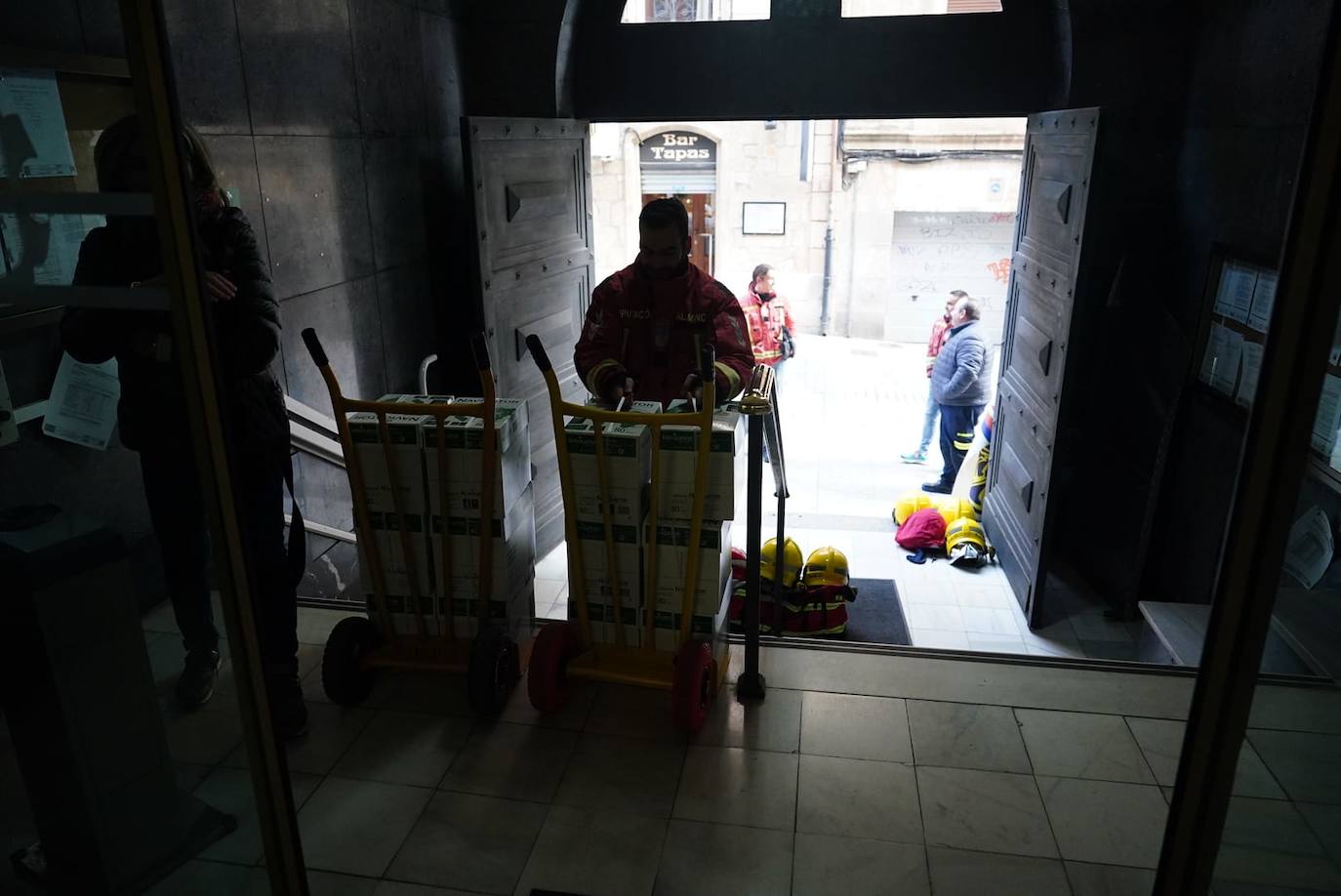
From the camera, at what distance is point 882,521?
5668 millimetres

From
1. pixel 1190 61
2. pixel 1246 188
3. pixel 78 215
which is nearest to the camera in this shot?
pixel 78 215

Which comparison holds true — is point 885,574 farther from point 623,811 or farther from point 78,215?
point 78,215

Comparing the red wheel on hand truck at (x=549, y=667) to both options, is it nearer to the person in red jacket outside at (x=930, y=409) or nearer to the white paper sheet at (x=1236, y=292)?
the white paper sheet at (x=1236, y=292)

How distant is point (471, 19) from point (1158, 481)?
3865 millimetres

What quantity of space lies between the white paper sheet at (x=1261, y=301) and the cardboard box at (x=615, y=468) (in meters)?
2.40

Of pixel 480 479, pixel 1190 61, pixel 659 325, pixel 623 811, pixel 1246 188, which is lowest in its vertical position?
pixel 623 811

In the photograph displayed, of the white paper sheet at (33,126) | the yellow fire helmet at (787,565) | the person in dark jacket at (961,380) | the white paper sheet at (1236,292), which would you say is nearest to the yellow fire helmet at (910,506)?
the person in dark jacket at (961,380)

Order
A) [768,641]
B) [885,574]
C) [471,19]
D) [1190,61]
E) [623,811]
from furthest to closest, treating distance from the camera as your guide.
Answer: [885,574], [471,19], [1190,61], [768,641], [623,811]

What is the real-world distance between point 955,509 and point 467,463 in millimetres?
3547

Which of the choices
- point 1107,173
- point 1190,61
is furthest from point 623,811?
point 1190,61

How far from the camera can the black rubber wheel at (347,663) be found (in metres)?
2.56

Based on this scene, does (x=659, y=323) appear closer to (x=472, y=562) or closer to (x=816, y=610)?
(x=472, y=562)

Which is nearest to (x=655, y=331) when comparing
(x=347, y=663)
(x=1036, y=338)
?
(x=347, y=663)

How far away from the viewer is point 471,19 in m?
4.54
